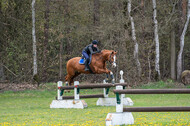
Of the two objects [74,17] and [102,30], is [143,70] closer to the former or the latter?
[102,30]

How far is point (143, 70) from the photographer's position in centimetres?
2717

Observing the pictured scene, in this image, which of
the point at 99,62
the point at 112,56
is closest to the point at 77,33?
the point at 99,62

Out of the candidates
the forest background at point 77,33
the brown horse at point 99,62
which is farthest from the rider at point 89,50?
the forest background at point 77,33

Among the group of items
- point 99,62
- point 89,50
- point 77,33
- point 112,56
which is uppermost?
point 77,33

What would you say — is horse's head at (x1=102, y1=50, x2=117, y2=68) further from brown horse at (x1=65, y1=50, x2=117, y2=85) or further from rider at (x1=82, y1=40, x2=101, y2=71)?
rider at (x1=82, y1=40, x2=101, y2=71)

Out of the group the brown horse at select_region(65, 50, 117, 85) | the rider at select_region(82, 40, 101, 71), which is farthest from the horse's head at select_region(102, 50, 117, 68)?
the rider at select_region(82, 40, 101, 71)

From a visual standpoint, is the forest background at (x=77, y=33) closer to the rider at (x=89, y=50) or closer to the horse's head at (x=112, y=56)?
the rider at (x=89, y=50)

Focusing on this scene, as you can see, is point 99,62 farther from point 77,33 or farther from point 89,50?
point 77,33

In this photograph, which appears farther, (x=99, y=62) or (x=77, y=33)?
(x=77, y=33)

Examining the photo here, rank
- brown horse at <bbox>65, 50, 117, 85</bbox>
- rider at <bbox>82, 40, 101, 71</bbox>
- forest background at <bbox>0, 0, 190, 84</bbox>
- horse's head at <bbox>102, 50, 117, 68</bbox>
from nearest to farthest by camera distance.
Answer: horse's head at <bbox>102, 50, 117, 68</bbox>
brown horse at <bbox>65, 50, 117, 85</bbox>
rider at <bbox>82, 40, 101, 71</bbox>
forest background at <bbox>0, 0, 190, 84</bbox>

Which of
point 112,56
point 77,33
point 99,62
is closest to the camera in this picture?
point 112,56

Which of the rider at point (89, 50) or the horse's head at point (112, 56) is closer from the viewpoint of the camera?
the horse's head at point (112, 56)

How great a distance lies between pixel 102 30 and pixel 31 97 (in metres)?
7.65

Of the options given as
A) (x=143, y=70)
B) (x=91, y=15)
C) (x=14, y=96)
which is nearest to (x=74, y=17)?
(x=91, y=15)
